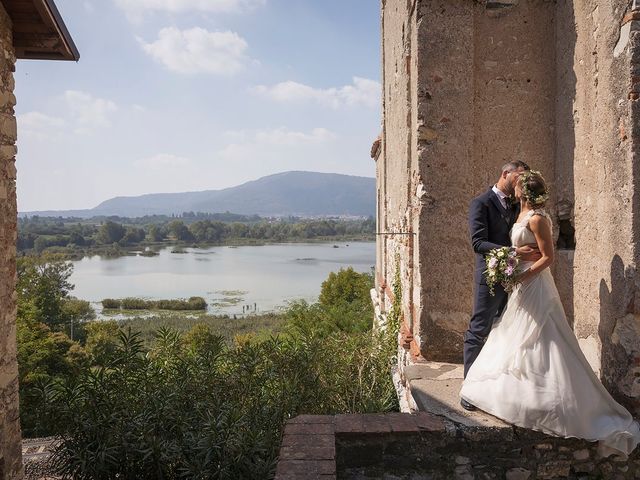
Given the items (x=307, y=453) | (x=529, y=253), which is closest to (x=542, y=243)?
(x=529, y=253)

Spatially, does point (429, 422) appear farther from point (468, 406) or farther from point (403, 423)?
point (468, 406)

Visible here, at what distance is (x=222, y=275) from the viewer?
74438 mm

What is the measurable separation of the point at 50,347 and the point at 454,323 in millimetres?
20900

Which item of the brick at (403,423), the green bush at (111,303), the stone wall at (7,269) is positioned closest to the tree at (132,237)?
the green bush at (111,303)

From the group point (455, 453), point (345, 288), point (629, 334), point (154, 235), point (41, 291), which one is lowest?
point (41, 291)

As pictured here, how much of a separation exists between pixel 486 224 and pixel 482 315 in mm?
781

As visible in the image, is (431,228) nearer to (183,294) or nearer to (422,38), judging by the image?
(422,38)

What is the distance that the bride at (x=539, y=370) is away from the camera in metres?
3.34

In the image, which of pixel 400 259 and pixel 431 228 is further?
pixel 400 259

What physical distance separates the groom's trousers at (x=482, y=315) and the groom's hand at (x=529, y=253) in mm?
406

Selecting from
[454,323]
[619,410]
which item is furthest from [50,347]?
[619,410]

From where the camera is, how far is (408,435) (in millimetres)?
3398

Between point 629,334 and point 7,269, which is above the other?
point 7,269

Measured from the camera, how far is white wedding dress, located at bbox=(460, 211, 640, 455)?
334cm
